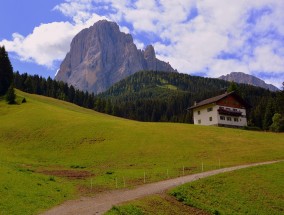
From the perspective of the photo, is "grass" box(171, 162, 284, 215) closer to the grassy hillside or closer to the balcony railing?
the grassy hillside

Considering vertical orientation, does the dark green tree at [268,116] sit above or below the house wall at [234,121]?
above

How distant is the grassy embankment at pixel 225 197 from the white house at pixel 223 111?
68.2 metres

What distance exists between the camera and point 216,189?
115 ft

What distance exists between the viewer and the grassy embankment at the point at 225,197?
2753 centimetres

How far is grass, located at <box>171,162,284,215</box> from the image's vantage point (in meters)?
31.0

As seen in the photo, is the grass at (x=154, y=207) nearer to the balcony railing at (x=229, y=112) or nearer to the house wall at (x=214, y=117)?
the house wall at (x=214, y=117)

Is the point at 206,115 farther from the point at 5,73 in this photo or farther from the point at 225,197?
the point at 225,197

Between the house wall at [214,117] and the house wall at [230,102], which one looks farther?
the house wall at [230,102]

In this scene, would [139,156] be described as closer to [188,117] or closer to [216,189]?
[216,189]

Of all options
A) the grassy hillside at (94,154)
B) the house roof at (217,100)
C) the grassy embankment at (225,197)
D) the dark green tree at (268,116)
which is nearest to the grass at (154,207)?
the grassy embankment at (225,197)

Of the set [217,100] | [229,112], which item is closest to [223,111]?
[229,112]

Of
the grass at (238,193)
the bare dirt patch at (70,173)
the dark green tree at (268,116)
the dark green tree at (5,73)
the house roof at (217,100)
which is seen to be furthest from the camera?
the dark green tree at (268,116)

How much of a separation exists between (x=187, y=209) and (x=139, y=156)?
27239 millimetres

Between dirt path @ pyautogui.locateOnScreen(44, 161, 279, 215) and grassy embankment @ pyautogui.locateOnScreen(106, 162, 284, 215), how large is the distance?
151 cm
